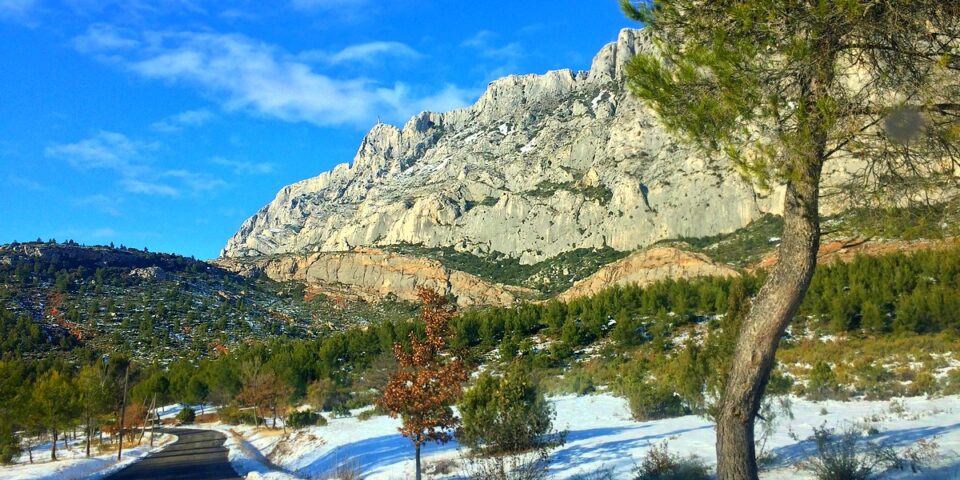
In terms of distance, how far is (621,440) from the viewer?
1363 centimetres

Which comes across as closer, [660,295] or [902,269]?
[902,269]

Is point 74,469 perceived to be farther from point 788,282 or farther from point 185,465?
point 788,282

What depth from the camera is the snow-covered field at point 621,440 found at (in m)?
9.75

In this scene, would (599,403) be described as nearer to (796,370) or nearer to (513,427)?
(796,370)

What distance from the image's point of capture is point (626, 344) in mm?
38781

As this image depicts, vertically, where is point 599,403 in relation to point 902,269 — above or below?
below

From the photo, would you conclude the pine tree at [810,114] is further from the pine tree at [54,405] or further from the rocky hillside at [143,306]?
the rocky hillside at [143,306]

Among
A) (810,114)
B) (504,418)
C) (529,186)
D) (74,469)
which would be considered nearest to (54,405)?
(74,469)

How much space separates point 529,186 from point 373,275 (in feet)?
102

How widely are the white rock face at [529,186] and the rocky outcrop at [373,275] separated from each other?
7607mm

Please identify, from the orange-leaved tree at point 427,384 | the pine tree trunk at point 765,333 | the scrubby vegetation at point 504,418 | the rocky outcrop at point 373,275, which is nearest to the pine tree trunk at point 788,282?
the pine tree trunk at point 765,333

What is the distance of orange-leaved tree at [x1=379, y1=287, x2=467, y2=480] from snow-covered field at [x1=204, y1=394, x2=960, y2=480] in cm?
163

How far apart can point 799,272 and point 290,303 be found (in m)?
98.8

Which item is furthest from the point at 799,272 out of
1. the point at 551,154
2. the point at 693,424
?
the point at 551,154
